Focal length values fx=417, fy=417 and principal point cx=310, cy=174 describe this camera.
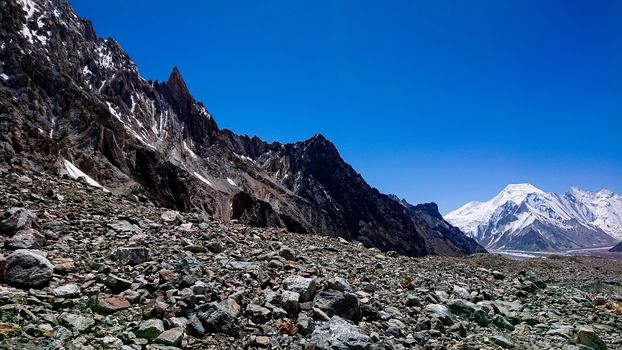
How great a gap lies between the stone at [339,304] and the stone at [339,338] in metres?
0.77

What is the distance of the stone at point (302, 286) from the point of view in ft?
31.6

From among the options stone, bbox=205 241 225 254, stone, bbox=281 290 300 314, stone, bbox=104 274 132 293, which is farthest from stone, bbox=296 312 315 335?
stone, bbox=205 241 225 254

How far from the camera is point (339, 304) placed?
9492 millimetres

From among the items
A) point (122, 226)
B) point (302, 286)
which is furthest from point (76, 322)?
point (122, 226)

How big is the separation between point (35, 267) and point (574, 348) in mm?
12361

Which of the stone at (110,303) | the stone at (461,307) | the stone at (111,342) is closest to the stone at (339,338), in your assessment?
the stone at (111,342)

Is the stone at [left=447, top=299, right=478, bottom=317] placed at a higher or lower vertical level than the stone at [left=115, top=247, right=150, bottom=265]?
lower

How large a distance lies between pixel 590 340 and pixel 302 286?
7.73 m

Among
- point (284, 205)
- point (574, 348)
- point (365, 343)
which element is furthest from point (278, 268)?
point (284, 205)

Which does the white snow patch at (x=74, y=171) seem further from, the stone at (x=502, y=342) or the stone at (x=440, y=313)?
the stone at (x=502, y=342)

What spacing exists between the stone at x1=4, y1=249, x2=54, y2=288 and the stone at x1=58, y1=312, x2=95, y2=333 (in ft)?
4.37

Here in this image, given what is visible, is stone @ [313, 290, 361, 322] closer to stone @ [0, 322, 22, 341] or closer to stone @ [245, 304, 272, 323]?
stone @ [245, 304, 272, 323]

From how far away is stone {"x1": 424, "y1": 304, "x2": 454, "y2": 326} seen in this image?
10625 mm

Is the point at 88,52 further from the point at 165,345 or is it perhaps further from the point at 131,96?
the point at 165,345
